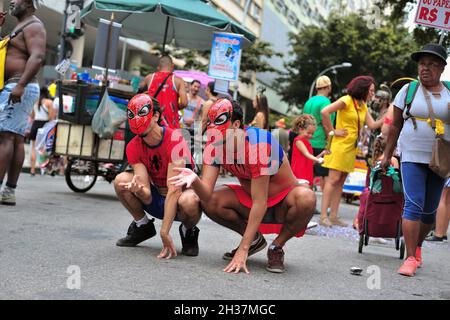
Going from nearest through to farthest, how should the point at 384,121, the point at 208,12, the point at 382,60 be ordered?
the point at 384,121 < the point at 208,12 < the point at 382,60

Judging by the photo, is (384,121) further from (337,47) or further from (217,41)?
(337,47)

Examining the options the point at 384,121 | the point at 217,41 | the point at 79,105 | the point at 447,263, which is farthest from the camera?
the point at 217,41

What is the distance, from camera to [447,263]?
6188 millimetres

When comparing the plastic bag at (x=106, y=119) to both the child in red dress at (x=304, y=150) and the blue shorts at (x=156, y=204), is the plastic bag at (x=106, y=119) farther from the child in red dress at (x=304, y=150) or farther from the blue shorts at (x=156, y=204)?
the blue shorts at (x=156, y=204)

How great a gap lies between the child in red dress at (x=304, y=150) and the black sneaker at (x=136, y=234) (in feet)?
10.6

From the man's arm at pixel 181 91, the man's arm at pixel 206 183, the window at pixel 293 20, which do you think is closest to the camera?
the man's arm at pixel 206 183

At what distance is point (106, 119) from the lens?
8.98 metres

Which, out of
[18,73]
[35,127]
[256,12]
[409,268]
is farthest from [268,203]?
[256,12]

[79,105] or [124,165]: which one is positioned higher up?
[79,105]

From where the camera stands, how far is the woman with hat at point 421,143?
17.2 feet

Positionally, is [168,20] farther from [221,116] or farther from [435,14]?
[221,116]

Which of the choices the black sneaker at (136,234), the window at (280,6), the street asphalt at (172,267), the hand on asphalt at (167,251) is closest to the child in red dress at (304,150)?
the street asphalt at (172,267)

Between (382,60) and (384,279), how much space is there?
38.1 m

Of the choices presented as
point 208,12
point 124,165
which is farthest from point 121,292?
point 208,12
